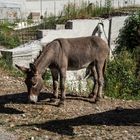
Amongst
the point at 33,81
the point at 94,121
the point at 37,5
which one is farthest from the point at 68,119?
the point at 37,5

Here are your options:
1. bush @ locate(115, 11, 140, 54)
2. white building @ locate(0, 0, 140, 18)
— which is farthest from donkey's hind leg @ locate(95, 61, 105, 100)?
white building @ locate(0, 0, 140, 18)

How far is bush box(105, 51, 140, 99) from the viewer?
13383mm

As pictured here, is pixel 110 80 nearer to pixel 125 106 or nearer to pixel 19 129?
pixel 125 106

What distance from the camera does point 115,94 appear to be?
13.1 meters

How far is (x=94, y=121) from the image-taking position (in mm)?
9203

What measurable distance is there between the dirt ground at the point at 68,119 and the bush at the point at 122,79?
2.22 metres

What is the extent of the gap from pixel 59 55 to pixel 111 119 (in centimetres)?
159

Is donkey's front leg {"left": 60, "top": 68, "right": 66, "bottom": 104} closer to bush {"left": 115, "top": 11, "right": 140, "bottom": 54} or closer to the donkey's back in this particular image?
the donkey's back

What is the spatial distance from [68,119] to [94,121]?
1.50 feet

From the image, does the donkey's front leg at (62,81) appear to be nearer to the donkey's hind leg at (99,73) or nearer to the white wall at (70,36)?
the donkey's hind leg at (99,73)

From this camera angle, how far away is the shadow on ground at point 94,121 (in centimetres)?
878

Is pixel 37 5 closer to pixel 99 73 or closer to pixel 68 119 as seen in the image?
pixel 99 73

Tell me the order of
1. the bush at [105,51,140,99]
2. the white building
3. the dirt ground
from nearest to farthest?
the dirt ground < the bush at [105,51,140,99] < the white building

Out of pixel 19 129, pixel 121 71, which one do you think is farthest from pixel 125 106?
pixel 121 71
